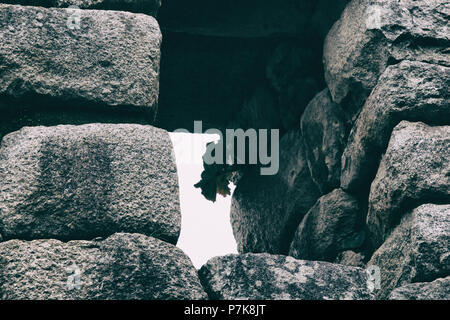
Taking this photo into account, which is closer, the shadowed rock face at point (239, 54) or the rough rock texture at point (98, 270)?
the rough rock texture at point (98, 270)

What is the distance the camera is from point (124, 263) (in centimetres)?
237

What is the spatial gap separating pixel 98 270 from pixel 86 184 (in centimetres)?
31

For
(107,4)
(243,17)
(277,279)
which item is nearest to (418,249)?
(277,279)

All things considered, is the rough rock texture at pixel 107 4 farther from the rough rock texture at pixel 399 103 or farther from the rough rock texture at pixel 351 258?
the rough rock texture at pixel 351 258

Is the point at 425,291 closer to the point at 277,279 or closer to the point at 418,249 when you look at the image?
the point at 418,249

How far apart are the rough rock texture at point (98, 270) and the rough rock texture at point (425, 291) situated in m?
0.66

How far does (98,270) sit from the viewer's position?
7.78ft

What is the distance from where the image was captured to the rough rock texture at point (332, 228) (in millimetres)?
3469

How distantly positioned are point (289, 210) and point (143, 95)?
1.60m

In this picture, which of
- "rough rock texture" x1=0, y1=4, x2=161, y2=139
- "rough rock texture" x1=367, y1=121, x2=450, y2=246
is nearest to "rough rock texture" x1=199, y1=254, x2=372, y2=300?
"rough rock texture" x1=367, y1=121, x2=450, y2=246

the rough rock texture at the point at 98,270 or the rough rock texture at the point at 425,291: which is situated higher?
the rough rock texture at the point at 98,270

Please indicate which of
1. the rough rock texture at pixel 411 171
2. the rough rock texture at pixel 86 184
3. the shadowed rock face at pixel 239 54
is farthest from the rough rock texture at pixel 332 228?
the rough rock texture at pixel 86 184
